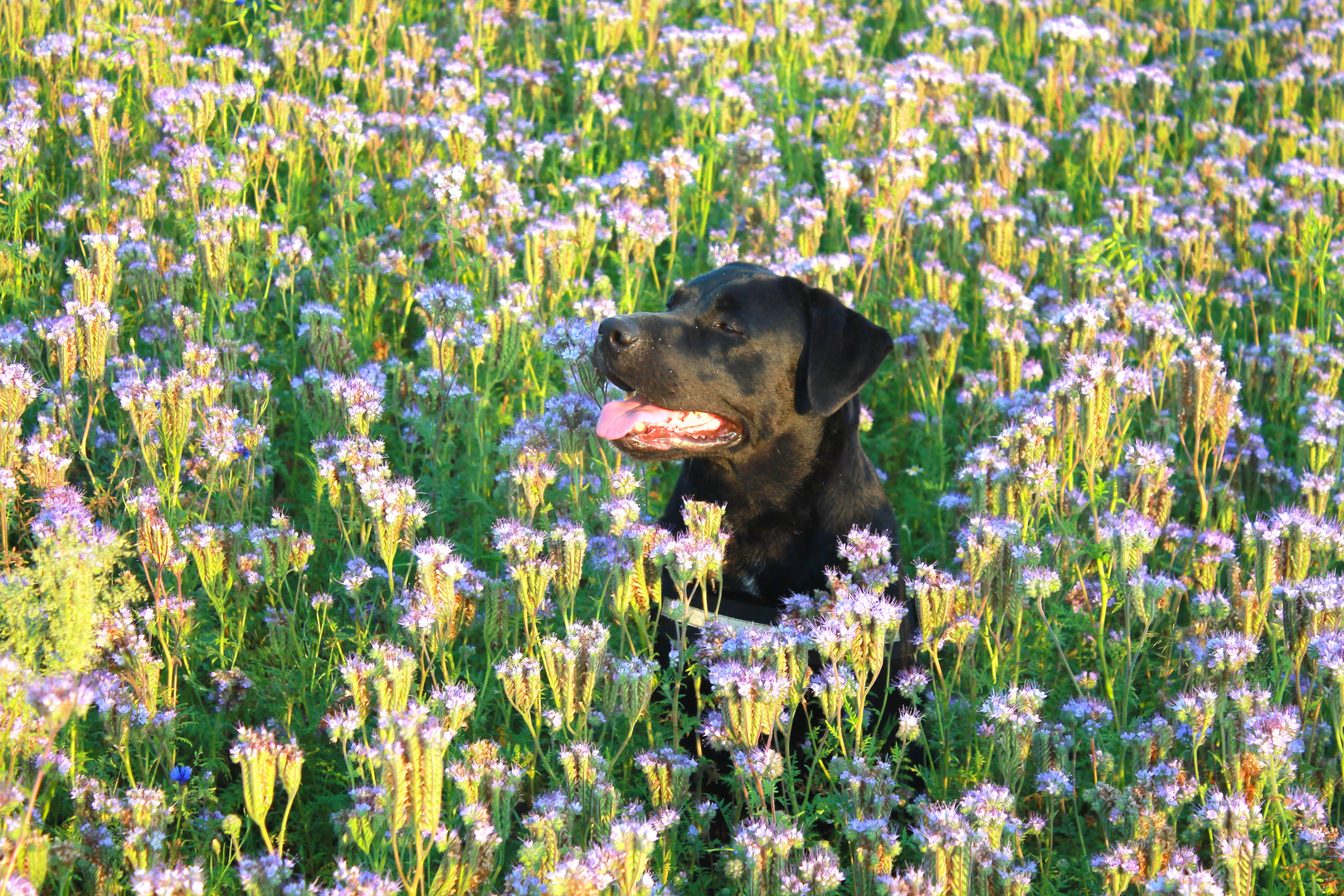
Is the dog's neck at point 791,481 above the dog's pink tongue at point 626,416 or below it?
below

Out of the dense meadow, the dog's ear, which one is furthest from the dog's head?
the dense meadow

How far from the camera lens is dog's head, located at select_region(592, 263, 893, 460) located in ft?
12.0

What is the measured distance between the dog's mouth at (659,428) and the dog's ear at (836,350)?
11.8 inches

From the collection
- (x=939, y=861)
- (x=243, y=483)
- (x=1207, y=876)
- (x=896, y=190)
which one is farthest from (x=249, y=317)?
(x=1207, y=876)

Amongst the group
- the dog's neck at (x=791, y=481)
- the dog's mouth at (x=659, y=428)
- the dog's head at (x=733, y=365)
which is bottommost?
the dog's neck at (x=791, y=481)

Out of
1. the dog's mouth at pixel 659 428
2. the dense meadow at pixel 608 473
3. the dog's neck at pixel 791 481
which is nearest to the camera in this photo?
the dense meadow at pixel 608 473

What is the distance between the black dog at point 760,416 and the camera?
3.64 meters

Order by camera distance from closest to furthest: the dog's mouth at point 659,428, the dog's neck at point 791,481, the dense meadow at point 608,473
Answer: the dense meadow at point 608,473 < the dog's mouth at point 659,428 < the dog's neck at point 791,481

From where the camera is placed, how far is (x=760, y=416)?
3748 mm

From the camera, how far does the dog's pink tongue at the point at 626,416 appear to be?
11.9 feet

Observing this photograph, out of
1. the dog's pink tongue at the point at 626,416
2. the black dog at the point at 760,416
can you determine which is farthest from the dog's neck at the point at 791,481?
the dog's pink tongue at the point at 626,416

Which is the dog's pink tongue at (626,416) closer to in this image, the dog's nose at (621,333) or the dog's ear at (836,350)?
the dog's nose at (621,333)

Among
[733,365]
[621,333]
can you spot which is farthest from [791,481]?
[621,333]

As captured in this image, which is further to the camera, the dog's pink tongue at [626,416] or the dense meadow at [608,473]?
the dog's pink tongue at [626,416]
